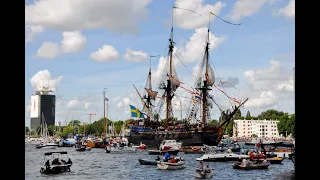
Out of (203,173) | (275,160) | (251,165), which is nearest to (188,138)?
(275,160)

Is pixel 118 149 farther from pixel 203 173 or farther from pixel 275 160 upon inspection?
pixel 203 173

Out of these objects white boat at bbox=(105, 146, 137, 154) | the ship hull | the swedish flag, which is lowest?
white boat at bbox=(105, 146, 137, 154)

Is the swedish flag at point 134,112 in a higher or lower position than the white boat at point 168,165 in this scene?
higher

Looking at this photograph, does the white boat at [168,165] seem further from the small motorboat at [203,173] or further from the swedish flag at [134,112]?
the swedish flag at [134,112]

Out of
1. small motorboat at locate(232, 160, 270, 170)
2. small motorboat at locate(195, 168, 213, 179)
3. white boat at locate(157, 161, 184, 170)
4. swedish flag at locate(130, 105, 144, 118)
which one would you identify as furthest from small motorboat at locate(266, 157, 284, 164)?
swedish flag at locate(130, 105, 144, 118)

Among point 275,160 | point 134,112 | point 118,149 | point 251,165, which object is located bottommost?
point 118,149

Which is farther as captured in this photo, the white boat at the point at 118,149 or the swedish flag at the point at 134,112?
the swedish flag at the point at 134,112

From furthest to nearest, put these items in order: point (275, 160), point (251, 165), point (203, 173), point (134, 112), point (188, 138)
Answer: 1. point (134, 112)
2. point (188, 138)
3. point (275, 160)
4. point (251, 165)
5. point (203, 173)

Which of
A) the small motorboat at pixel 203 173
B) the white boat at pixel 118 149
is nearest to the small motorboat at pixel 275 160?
the small motorboat at pixel 203 173

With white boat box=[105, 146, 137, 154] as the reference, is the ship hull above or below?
above

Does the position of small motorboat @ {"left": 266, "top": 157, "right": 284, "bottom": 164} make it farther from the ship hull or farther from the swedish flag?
the swedish flag
